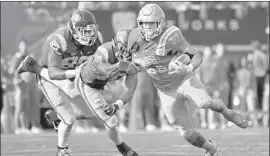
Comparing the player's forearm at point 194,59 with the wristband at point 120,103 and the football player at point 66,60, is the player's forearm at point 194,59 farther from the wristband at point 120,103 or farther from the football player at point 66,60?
the football player at point 66,60

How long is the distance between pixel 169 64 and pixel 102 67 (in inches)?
27.9

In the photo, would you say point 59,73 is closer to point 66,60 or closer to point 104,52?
point 66,60

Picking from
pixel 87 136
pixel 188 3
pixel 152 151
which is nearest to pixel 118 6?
pixel 188 3

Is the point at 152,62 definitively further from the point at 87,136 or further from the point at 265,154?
the point at 87,136

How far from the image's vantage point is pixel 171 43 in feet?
28.3

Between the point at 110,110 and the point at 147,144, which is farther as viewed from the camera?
the point at 147,144

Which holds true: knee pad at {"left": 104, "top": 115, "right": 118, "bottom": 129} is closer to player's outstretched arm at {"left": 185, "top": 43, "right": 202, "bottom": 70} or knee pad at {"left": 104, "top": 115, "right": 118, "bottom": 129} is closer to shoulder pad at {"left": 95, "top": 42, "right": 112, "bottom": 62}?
shoulder pad at {"left": 95, "top": 42, "right": 112, "bottom": 62}

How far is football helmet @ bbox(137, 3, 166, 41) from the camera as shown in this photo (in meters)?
8.57

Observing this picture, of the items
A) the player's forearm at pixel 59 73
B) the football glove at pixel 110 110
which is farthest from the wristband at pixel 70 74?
the football glove at pixel 110 110

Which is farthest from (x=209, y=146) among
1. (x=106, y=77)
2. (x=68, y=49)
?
(x=68, y=49)

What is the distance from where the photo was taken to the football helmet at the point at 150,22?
8570 mm

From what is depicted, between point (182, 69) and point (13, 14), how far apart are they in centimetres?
748

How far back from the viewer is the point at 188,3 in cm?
1664

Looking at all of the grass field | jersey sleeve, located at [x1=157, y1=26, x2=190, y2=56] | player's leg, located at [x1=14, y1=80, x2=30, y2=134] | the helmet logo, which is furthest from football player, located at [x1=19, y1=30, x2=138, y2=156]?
player's leg, located at [x1=14, y1=80, x2=30, y2=134]
